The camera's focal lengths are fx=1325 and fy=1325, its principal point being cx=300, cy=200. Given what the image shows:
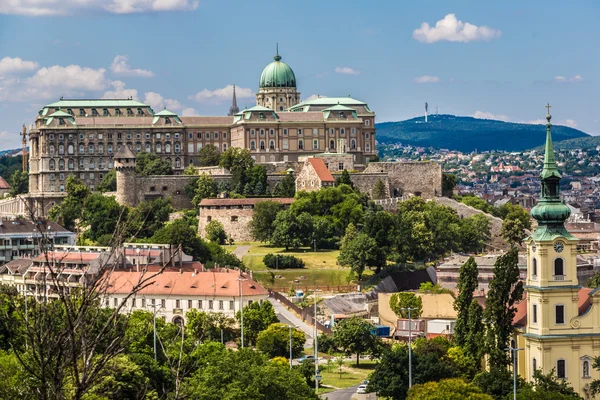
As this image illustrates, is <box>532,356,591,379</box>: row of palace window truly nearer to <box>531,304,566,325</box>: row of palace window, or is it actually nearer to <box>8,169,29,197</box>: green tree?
<box>531,304,566,325</box>: row of palace window

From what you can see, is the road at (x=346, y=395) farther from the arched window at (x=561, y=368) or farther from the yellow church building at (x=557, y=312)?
the arched window at (x=561, y=368)

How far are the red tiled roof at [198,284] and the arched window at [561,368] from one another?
28281 millimetres

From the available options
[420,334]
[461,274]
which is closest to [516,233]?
[420,334]

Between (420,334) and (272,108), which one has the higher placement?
(272,108)

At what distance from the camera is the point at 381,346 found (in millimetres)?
75750

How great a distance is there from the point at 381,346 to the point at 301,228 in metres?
41.4

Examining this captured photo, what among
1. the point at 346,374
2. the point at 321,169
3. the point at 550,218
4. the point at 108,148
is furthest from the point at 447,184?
the point at 550,218

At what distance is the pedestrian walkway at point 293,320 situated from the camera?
271ft

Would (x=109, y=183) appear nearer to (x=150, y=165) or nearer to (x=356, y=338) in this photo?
(x=150, y=165)

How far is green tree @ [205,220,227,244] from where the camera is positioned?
4840 inches

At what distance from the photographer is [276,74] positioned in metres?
167

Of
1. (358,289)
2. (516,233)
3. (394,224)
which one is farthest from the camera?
(516,233)

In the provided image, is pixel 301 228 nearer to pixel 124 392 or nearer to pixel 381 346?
pixel 381 346

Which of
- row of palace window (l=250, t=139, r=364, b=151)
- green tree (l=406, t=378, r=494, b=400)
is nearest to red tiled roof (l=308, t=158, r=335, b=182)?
row of palace window (l=250, t=139, r=364, b=151)
